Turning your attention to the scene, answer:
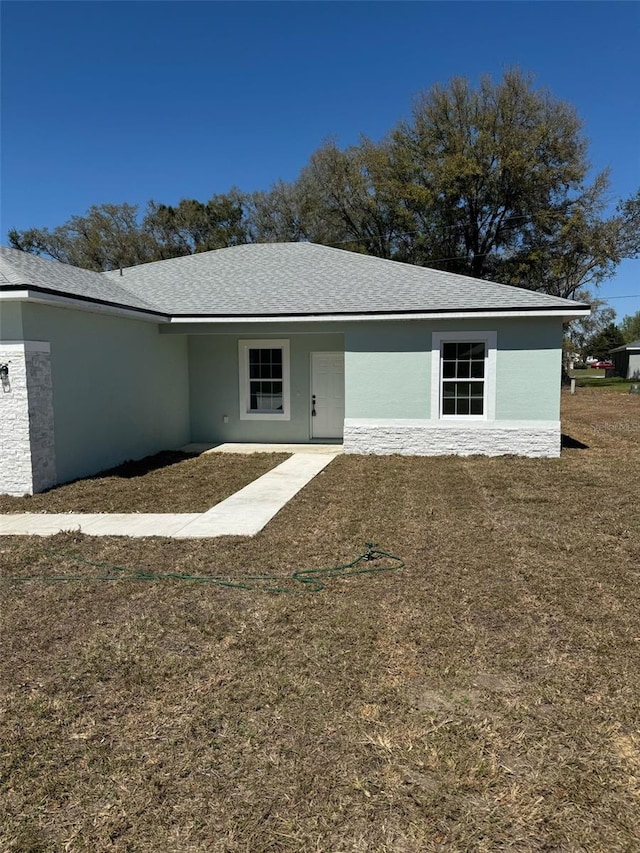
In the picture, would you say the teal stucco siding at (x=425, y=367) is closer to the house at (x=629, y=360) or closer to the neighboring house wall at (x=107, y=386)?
the neighboring house wall at (x=107, y=386)

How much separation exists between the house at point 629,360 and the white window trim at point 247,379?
39.3 meters

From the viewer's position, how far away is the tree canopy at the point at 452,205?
29.9m

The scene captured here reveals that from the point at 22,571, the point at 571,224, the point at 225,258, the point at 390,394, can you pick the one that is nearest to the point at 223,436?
the point at 390,394

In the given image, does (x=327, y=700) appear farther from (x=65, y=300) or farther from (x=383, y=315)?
(x=383, y=315)

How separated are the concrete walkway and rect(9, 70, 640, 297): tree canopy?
27044 mm

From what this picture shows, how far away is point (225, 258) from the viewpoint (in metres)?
16.3

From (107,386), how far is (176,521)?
14.8 ft

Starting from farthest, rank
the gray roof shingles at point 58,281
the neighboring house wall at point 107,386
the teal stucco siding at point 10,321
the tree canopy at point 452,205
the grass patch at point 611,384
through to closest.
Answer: the grass patch at point 611,384
the tree canopy at point 452,205
the neighboring house wall at point 107,386
the gray roof shingles at point 58,281
the teal stucco siding at point 10,321

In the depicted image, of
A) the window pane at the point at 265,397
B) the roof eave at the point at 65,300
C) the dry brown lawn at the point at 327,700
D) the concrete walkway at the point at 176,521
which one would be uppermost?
the roof eave at the point at 65,300

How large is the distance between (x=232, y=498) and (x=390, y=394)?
5.10m

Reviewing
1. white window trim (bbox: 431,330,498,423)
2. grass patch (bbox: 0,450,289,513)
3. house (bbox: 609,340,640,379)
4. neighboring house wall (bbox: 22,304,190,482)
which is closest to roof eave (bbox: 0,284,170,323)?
neighboring house wall (bbox: 22,304,190,482)

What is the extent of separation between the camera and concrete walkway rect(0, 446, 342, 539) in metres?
6.78

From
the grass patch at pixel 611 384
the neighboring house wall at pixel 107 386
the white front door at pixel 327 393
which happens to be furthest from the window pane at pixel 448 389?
the grass patch at pixel 611 384

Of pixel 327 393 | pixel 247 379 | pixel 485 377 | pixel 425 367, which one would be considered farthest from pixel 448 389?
pixel 247 379
